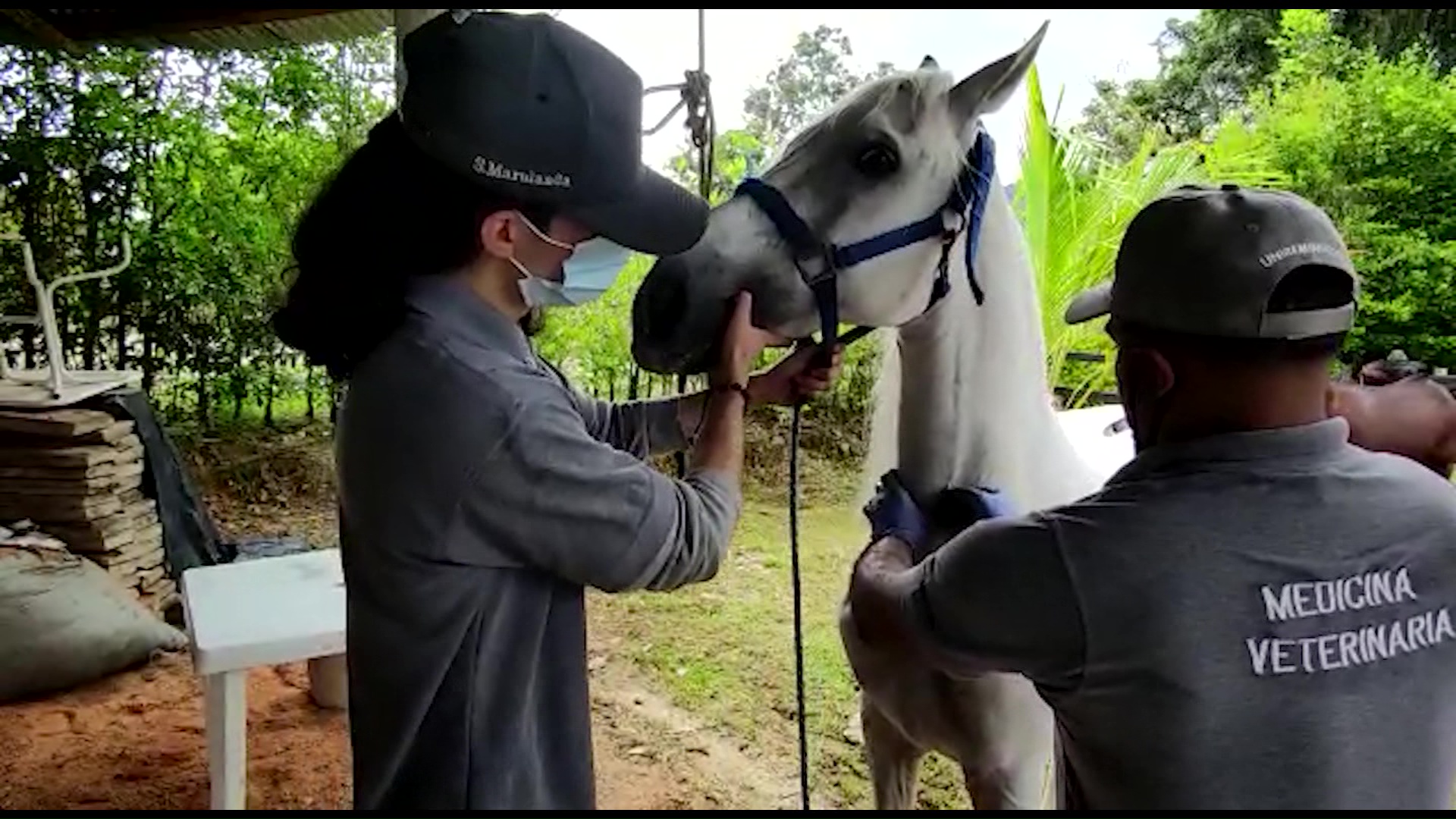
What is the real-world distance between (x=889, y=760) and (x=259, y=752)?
1993 mm

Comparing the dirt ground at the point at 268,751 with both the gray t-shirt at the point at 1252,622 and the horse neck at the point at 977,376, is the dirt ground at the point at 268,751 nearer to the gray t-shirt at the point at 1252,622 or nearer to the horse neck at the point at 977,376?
the horse neck at the point at 977,376

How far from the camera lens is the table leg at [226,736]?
89.1 inches

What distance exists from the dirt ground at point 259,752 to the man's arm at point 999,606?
192 cm

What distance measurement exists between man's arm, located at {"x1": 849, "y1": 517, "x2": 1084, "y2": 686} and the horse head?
0.45 metres

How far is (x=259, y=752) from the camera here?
2.89 meters

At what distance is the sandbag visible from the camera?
3.04 m

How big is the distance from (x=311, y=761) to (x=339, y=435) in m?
2.15

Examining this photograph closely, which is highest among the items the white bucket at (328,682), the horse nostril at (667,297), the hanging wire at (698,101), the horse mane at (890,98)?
the hanging wire at (698,101)

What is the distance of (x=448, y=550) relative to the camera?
3.04 ft

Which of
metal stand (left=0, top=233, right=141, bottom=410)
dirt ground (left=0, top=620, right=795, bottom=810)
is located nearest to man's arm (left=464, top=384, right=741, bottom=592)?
dirt ground (left=0, top=620, right=795, bottom=810)

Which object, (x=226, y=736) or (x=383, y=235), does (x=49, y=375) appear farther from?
(x=383, y=235)

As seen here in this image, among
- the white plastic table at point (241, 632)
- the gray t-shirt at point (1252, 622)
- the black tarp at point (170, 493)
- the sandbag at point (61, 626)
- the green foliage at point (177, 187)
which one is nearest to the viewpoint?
the gray t-shirt at point (1252, 622)

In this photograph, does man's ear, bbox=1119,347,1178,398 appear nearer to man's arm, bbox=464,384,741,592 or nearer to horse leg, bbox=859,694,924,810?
man's arm, bbox=464,384,741,592

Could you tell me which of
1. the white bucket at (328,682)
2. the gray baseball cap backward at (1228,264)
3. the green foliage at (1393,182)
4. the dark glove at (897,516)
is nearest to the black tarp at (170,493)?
the white bucket at (328,682)
